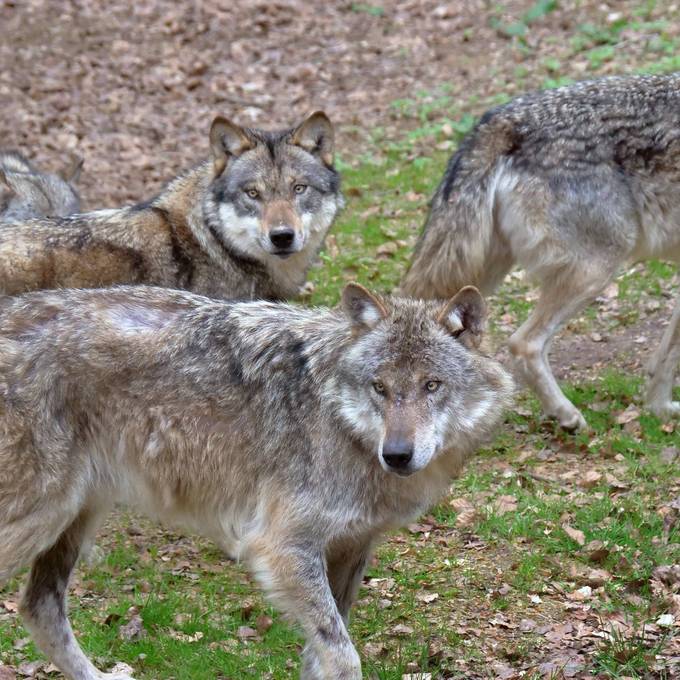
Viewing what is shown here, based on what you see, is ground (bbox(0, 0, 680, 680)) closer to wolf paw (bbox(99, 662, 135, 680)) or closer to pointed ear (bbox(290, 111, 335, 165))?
wolf paw (bbox(99, 662, 135, 680))

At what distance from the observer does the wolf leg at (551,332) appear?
7629 mm

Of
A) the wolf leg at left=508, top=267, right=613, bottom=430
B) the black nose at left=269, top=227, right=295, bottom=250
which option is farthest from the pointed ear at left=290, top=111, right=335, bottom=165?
the wolf leg at left=508, top=267, right=613, bottom=430

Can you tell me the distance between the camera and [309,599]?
4.64 m

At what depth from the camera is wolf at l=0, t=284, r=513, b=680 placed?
15.2 ft

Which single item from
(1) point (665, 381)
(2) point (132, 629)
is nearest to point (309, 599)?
(2) point (132, 629)

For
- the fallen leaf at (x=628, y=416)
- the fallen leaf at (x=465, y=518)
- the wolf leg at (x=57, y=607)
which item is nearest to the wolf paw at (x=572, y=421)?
the fallen leaf at (x=628, y=416)

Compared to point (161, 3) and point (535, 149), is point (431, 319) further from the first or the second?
point (161, 3)

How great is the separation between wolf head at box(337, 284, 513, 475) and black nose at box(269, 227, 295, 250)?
7.74 feet

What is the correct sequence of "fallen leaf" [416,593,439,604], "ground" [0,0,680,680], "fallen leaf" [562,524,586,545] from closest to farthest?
"ground" [0,0,680,680] → "fallen leaf" [416,593,439,604] → "fallen leaf" [562,524,586,545]

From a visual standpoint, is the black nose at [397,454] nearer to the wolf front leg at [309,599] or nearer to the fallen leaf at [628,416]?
the wolf front leg at [309,599]

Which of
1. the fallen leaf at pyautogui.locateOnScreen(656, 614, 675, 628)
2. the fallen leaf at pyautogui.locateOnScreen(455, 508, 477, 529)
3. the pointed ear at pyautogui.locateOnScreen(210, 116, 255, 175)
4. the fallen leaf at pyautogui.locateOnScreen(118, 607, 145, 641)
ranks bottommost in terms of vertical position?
the fallen leaf at pyautogui.locateOnScreen(118, 607, 145, 641)

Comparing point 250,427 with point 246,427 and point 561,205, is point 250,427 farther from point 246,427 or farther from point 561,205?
point 561,205

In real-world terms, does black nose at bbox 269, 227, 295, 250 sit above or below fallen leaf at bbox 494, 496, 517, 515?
above

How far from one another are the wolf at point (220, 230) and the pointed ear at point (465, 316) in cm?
258
